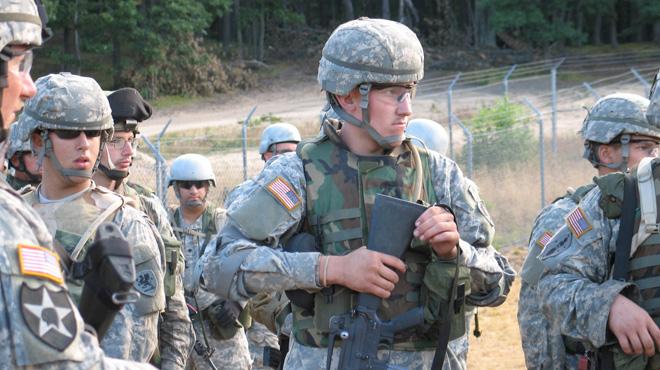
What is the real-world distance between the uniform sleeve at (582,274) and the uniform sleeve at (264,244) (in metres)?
1.03

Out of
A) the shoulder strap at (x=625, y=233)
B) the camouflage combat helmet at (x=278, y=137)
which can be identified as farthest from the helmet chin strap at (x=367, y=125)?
the camouflage combat helmet at (x=278, y=137)

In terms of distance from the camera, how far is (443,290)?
162 inches

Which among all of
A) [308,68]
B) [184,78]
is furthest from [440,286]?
[308,68]

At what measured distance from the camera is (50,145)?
476 centimetres

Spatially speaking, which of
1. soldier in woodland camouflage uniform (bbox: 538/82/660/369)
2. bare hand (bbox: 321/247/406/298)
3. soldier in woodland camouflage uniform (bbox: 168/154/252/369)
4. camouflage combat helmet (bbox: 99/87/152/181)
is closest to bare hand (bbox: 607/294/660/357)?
soldier in woodland camouflage uniform (bbox: 538/82/660/369)

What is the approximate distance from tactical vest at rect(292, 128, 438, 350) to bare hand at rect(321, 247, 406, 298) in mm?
128

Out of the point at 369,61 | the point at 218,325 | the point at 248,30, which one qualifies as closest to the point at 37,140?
the point at 369,61

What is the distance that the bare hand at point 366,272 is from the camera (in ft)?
13.2

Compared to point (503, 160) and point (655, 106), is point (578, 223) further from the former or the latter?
point (503, 160)

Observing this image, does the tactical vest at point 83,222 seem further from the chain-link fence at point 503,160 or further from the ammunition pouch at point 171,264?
the chain-link fence at point 503,160

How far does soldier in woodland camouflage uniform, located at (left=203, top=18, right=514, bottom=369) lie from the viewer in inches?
165

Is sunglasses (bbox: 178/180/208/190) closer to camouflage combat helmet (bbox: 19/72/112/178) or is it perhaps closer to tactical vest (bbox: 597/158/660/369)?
camouflage combat helmet (bbox: 19/72/112/178)

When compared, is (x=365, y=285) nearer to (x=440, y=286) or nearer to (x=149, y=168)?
(x=440, y=286)

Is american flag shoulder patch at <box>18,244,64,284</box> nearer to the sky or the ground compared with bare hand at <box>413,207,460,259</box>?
nearer to the sky
